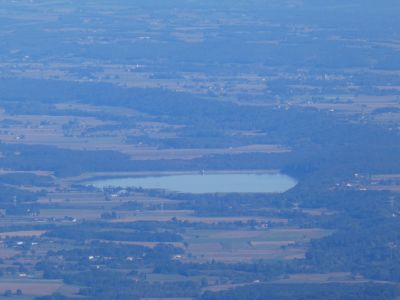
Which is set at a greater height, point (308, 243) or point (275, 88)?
point (275, 88)

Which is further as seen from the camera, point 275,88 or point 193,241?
point 275,88

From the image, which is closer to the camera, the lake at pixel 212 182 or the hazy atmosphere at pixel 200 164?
the hazy atmosphere at pixel 200 164

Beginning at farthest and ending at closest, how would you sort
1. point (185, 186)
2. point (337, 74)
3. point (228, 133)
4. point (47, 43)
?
point (47, 43) → point (337, 74) → point (228, 133) → point (185, 186)

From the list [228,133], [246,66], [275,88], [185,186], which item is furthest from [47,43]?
[185,186]

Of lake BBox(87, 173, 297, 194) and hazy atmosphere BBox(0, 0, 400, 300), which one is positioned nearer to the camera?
hazy atmosphere BBox(0, 0, 400, 300)

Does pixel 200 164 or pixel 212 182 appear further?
pixel 200 164

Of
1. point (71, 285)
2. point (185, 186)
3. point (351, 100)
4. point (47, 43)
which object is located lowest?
point (71, 285)

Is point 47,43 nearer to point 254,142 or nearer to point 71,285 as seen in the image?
point 254,142

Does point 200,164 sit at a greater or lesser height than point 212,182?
greater
